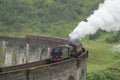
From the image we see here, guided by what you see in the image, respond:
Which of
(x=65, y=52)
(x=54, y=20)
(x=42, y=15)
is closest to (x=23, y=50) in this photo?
(x=65, y=52)

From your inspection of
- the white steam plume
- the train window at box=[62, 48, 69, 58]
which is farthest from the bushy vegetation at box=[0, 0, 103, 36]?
the train window at box=[62, 48, 69, 58]

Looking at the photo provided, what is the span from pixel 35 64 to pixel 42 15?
89252 millimetres

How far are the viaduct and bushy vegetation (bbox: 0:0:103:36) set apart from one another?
41.1m

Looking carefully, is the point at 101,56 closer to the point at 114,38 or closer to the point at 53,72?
the point at 114,38

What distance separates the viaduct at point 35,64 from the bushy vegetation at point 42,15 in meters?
41.1

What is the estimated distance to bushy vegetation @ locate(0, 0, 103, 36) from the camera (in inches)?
3765

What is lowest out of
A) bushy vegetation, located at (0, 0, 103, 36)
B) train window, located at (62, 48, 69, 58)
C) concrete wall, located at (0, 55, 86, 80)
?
concrete wall, located at (0, 55, 86, 80)

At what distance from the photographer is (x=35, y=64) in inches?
803

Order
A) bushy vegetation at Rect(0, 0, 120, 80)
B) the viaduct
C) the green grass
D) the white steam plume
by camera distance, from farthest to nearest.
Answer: bushy vegetation at Rect(0, 0, 120, 80), the green grass, the white steam plume, the viaduct

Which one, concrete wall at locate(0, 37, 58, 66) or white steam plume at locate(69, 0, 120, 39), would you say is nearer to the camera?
white steam plume at locate(69, 0, 120, 39)

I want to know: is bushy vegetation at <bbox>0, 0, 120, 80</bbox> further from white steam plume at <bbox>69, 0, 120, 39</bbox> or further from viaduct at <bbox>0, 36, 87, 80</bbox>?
white steam plume at <bbox>69, 0, 120, 39</bbox>

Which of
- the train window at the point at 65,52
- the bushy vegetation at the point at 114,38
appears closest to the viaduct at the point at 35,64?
the train window at the point at 65,52

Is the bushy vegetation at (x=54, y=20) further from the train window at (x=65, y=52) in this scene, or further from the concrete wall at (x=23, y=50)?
the train window at (x=65, y=52)

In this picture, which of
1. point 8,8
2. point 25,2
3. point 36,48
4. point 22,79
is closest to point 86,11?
point 25,2
